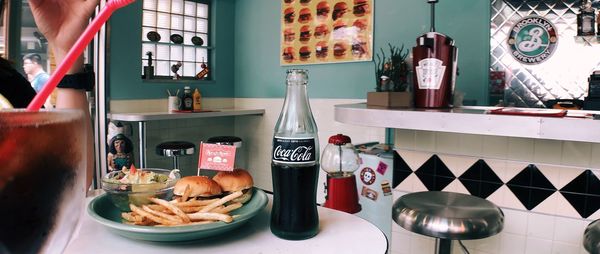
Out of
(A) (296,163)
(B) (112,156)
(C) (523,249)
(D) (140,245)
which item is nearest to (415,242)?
(C) (523,249)

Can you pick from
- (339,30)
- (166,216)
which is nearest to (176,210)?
(166,216)

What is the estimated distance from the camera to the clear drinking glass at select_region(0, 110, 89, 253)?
1.03 feet

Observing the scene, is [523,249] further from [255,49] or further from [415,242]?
[255,49]

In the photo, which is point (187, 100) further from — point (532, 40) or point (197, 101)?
point (532, 40)

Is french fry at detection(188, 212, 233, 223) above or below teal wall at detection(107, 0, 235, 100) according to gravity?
below

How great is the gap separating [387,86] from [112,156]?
9.83 ft

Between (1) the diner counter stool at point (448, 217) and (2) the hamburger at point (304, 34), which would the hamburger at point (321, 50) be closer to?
(2) the hamburger at point (304, 34)

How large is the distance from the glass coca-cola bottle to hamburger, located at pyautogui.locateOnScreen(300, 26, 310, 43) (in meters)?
4.04

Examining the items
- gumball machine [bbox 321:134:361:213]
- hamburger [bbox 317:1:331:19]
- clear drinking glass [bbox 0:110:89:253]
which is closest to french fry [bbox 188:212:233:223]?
clear drinking glass [bbox 0:110:89:253]

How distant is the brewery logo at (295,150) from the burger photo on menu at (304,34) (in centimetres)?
409

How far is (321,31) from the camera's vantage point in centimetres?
476

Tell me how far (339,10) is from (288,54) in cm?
84

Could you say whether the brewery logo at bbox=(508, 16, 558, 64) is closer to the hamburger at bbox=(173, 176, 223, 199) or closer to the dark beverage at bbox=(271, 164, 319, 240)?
the dark beverage at bbox=(271, 164, 319, 240)

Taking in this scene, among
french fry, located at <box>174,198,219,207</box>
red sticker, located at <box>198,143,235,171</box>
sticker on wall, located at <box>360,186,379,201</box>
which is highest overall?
red sticker, located at <box>198,143,235,171</box>
